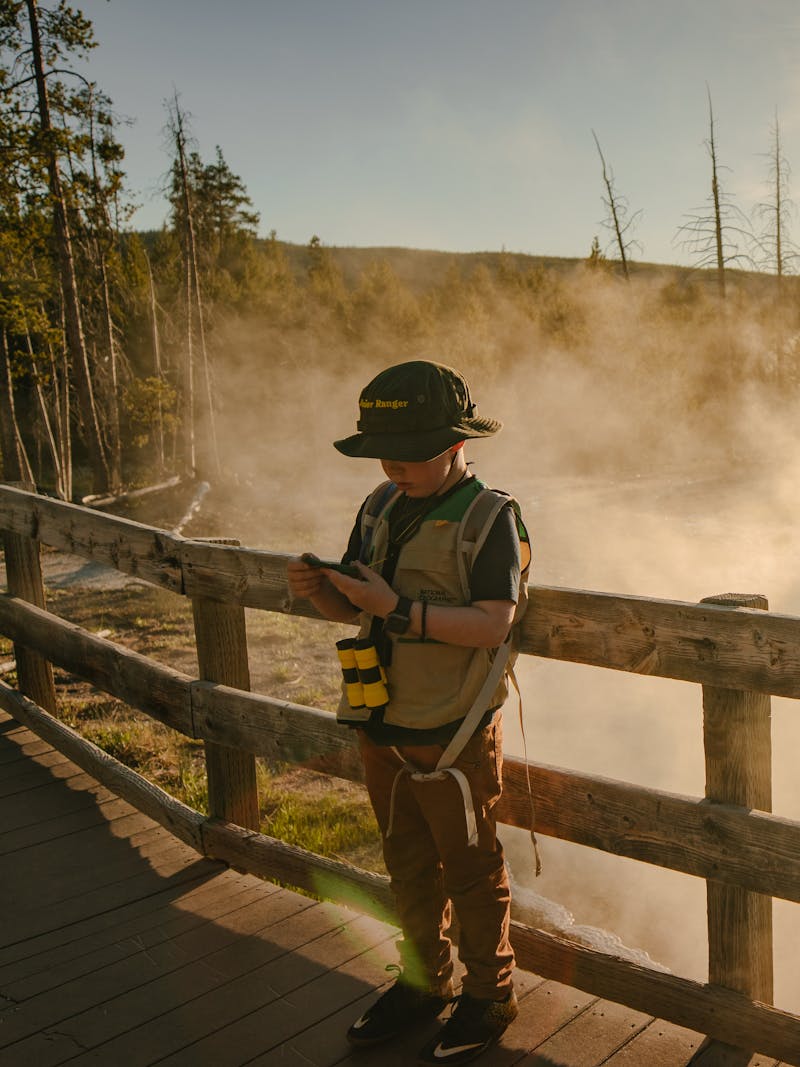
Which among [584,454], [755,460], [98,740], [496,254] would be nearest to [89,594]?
[98,740]

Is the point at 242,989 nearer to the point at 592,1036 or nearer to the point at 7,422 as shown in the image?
the point at 592,1036

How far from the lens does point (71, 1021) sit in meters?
2.55

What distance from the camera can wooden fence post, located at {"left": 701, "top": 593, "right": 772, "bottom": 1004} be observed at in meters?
2.19

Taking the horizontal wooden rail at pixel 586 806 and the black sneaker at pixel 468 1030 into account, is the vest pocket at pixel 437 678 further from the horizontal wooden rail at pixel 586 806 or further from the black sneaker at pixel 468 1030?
the black sneaker at pixel 468 1030

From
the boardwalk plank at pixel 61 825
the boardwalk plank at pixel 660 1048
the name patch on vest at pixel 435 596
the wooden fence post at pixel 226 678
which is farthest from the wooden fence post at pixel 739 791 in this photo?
the boardwalk plank at pixel 61 825

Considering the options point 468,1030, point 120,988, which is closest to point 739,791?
point 468,1030

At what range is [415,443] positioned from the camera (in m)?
2.11

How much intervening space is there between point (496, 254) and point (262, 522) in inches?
4391

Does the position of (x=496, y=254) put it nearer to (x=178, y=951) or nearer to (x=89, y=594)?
(x=89, y=594)

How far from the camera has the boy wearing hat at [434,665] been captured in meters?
2.09

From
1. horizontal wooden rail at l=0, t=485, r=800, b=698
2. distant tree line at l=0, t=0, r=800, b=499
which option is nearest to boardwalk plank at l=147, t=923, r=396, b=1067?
horizontal wooden rail at l=0, t=485, r=800, b=698

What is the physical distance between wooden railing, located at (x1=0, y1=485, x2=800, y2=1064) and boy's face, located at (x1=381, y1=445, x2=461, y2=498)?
1.47ft

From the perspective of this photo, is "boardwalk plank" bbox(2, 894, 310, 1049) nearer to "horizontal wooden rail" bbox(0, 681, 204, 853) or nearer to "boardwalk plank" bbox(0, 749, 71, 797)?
"horizontal wooden rail" bbox(0, 681, 204, 853)

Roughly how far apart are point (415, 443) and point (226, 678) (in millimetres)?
1666
